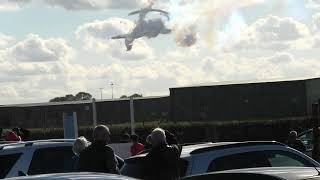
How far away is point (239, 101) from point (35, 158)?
59.9 m

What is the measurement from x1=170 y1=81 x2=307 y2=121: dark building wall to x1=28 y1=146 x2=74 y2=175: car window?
2109 inches

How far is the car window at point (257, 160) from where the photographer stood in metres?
7.89

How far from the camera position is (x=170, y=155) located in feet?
27.4

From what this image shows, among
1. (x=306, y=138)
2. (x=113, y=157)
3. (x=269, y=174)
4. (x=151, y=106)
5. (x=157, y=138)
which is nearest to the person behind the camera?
(x=269, y=174)

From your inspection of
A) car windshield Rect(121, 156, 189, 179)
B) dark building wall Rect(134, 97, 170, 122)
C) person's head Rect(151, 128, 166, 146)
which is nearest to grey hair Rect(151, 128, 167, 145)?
person's head Rect(151, 128, 166, 146)

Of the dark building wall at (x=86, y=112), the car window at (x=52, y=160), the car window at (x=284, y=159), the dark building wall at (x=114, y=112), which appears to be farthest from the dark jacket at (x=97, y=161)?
the dark building wall at (x=114, y=112)

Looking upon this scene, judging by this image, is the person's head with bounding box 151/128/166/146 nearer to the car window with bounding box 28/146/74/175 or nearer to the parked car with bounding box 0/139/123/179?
the parked car with bounding box 0/139/123/179

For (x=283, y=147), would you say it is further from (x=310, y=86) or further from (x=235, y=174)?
(x=310, y=86)

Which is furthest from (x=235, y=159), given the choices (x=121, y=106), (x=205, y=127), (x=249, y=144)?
(x=121, y=106)

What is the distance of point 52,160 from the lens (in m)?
10.1

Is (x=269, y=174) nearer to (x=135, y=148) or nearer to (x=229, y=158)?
(x=229, y=158)

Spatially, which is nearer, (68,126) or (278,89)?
(68,126)

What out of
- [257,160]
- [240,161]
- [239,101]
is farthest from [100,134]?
[239,101]

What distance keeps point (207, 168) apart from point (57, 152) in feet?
10.5
